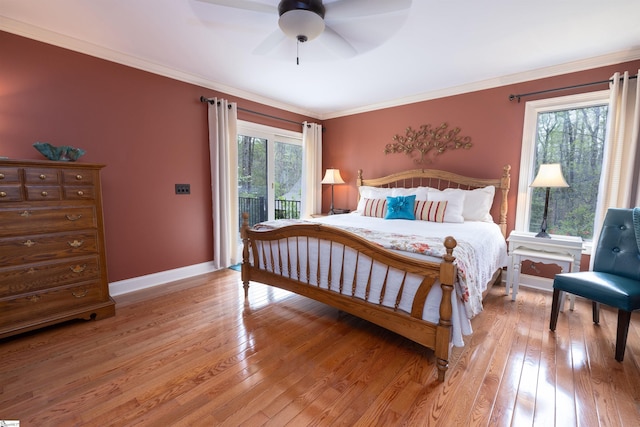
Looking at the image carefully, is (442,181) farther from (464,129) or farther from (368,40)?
(368,40)

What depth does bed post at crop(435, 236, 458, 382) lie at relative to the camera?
1.61 metres

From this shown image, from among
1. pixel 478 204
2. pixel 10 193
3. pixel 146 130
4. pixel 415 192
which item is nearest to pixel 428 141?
pixel 415 192

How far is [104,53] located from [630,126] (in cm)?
504

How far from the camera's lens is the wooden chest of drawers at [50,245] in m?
2.02

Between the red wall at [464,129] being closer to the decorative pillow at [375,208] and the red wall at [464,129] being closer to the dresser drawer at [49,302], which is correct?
the decorative pillow at [375,208]

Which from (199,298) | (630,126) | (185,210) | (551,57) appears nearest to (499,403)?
(199,298)

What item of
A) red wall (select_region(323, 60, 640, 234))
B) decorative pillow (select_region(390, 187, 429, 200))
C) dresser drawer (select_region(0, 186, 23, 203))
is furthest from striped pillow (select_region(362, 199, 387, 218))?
dresser drawer (select_region(0, 186, 23, 203))

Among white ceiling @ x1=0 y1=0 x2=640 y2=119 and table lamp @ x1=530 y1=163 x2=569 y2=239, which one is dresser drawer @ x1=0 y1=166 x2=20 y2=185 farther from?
table lamp @ x1=530 y1=163 x2=569 y2=239

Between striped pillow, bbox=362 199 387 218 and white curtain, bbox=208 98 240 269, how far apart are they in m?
1.80

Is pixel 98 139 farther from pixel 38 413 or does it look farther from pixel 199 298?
pixel 38 413

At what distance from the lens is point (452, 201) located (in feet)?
10.8

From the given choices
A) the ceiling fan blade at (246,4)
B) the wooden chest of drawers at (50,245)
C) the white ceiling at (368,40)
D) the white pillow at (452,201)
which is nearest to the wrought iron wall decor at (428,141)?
the white ceiling at (368,40)

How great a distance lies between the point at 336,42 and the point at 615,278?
2791 mm

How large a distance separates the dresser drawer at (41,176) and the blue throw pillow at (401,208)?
3.17 m
